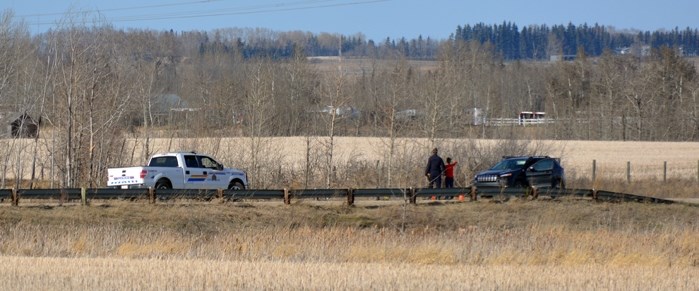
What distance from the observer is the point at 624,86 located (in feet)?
338

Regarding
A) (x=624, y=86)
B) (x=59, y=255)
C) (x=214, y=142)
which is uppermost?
(x=624, y=86)

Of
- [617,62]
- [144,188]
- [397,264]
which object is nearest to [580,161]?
[144,188]

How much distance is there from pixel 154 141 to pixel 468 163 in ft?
66.9

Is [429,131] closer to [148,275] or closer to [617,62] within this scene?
[148,275]

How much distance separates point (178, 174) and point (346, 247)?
13950mm

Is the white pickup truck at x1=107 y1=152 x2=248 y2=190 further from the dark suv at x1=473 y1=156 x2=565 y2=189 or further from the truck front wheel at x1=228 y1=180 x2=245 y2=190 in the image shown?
the dark suv at x1=473 y1=156 x2=565 y2=189

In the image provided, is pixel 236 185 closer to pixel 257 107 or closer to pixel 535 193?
pixel 535 193

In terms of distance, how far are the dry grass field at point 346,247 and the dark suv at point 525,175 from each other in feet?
6.67

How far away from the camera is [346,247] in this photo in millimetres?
23031

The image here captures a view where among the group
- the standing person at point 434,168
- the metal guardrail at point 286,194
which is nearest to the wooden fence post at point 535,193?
the metal guardrail at point 286,194

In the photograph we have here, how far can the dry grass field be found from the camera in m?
16.7

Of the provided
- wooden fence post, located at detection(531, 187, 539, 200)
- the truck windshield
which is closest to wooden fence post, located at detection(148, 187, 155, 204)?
wooden fence post, located at detection(531, 187, 539, 200)

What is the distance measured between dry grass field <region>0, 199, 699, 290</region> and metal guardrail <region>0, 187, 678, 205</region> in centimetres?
39

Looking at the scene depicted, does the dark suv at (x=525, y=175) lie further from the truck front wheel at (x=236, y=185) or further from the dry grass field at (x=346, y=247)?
the truck front wheel at (x=236, y=185)
